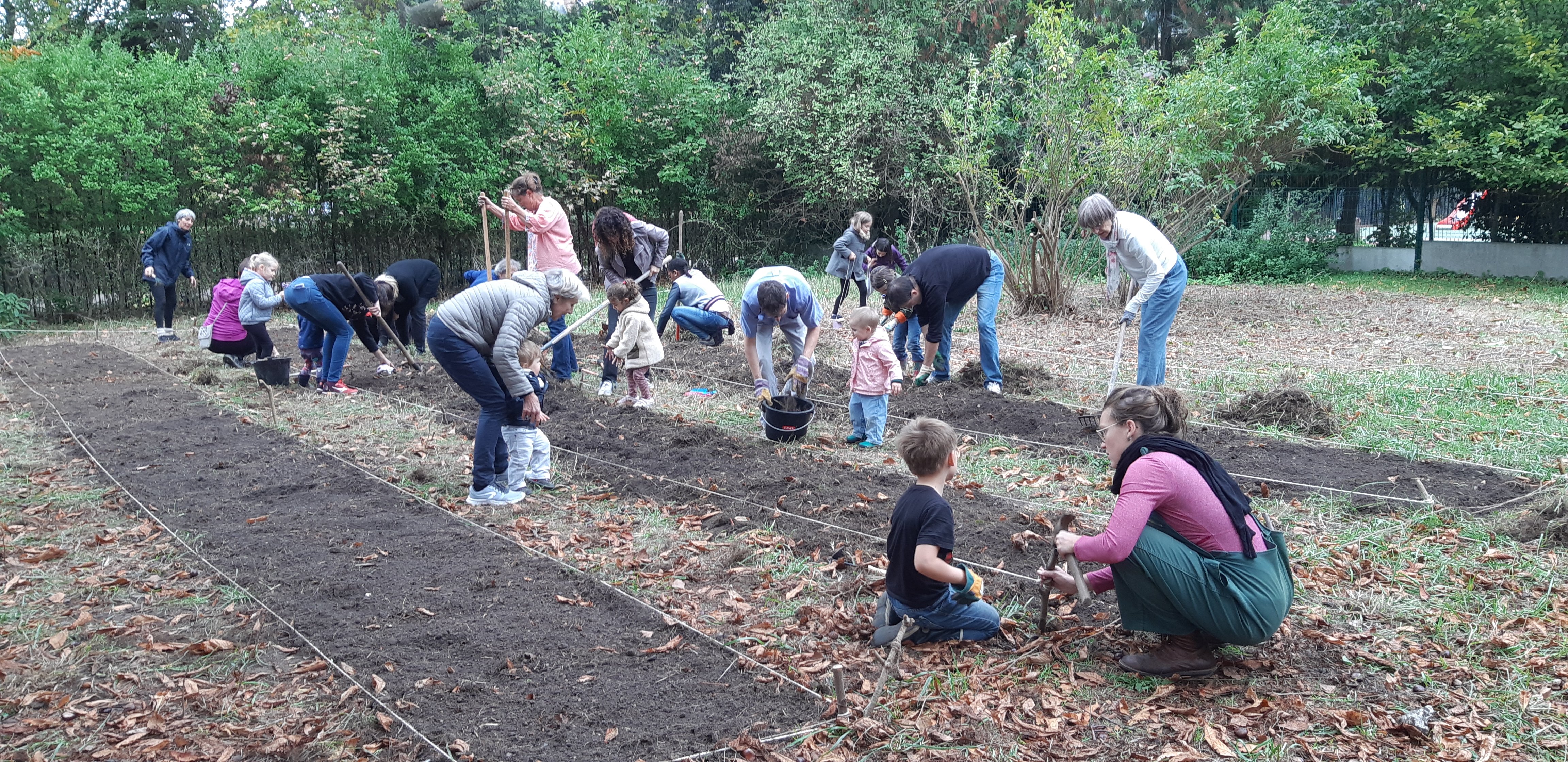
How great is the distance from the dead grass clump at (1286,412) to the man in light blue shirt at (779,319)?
3.06 metres

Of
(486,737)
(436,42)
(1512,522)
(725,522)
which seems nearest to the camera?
(486,737)

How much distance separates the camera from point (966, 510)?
16.0 ft

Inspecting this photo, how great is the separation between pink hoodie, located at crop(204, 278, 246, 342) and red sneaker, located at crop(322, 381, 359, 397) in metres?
1.22

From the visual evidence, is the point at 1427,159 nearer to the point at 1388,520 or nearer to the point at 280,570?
the point at 1388,520

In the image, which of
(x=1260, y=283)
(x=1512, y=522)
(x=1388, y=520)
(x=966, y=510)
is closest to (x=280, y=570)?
(x=966, y=510)

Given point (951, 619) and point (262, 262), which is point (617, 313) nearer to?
point (262, 262)

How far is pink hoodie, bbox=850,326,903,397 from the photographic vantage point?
5902 mm

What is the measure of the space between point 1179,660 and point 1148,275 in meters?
3.99

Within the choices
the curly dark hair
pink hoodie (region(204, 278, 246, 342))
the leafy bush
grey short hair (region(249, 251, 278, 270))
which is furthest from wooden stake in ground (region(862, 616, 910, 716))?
the leafy bush

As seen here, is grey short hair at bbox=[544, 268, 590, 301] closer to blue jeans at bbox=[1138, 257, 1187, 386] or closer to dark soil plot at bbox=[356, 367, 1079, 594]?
dark soil plot at bbox=[356, 367, 1079, 594]

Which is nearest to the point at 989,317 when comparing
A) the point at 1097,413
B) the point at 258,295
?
the point at 1097,413

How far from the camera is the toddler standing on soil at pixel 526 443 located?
16.6 ft

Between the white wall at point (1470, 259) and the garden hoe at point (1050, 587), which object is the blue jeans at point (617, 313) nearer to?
the garden hoe at point (1050, 587)

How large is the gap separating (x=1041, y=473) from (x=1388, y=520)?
176cm
